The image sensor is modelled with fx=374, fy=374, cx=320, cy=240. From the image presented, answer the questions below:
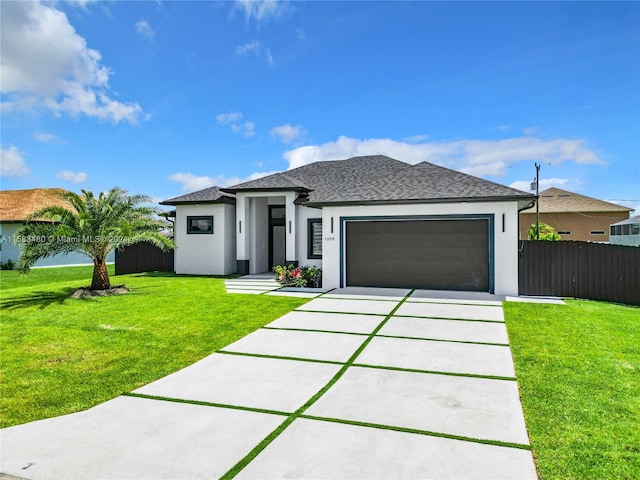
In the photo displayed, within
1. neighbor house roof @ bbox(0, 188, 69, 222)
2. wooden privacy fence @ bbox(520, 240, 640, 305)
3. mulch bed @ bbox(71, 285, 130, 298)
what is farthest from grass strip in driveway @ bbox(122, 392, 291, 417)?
neighbor house roof @ bbox(0, 188, 69, 222)

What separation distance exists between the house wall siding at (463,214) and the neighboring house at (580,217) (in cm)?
A: 3043

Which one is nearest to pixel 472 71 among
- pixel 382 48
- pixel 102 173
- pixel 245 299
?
pixel 382 48

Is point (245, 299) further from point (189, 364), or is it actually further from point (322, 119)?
point (322, 119)

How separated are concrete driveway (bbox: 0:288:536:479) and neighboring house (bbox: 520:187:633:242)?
1491 inches

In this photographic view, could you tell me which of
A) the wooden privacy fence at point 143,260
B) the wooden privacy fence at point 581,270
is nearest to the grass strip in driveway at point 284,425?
the wooden privacy fence at point 581,270

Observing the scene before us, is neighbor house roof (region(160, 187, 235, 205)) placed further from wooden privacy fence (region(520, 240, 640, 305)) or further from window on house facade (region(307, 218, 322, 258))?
wooden privacy fence (region(520, 240, 640, 305))

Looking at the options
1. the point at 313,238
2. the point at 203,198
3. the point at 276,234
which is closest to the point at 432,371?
the point at 313,238

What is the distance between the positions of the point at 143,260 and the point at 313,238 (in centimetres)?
952

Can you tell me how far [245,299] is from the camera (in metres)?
10.6

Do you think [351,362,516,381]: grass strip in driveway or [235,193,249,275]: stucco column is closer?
[351,362,516,381]: grass strip in driveway

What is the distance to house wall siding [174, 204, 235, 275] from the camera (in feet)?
54.7

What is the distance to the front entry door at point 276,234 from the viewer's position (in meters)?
17.8

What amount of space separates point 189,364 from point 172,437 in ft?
7.02

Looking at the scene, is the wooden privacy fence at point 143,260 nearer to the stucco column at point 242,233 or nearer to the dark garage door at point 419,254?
the stucco column at point 242,233
